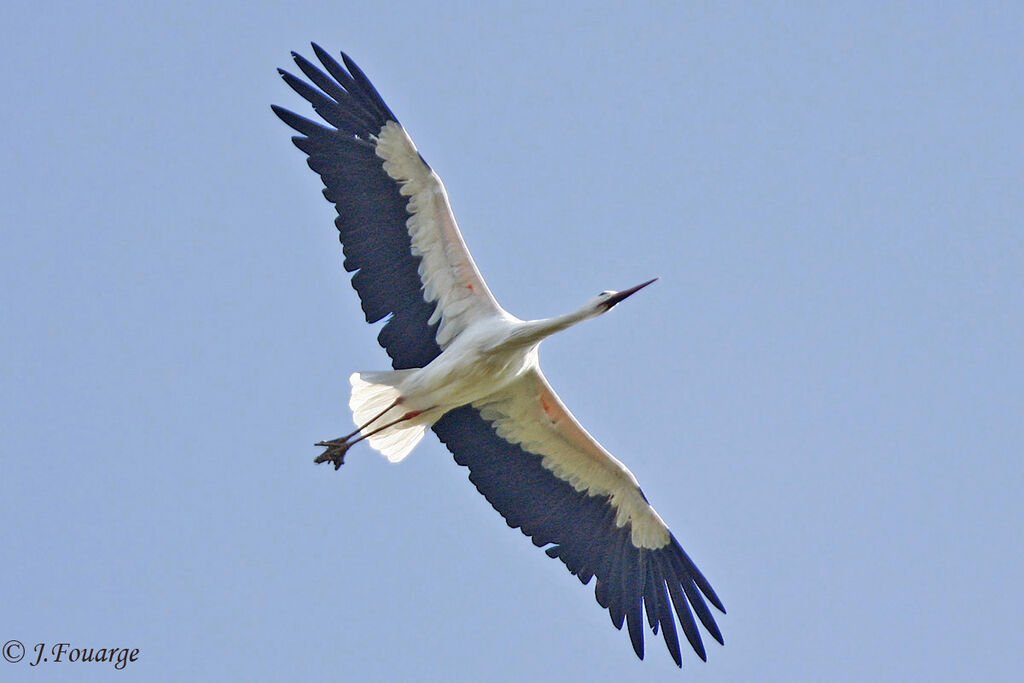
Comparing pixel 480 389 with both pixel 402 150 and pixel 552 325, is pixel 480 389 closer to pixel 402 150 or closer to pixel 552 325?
pixel 552 325

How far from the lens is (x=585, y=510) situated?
1468 cm

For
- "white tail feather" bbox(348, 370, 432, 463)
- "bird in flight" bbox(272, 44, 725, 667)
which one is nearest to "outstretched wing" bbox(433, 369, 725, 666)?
"bird in flight" bbox(272, 44, 725, 667)

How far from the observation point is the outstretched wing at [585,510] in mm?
14391

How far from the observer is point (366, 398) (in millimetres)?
13750

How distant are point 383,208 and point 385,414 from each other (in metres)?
1.76

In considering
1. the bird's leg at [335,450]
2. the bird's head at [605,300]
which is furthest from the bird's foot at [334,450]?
the bird's head at [605,300]

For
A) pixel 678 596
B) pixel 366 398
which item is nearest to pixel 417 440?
pixel 366 398

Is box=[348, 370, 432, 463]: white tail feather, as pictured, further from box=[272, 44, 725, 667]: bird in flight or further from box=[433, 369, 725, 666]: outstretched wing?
box=[433, 369, 725, 666]: outstretched wing

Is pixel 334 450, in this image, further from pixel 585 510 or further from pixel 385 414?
pixel 585 510

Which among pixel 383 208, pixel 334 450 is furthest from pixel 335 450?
pixel 383 208

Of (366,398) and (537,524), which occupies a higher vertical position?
(366,398)

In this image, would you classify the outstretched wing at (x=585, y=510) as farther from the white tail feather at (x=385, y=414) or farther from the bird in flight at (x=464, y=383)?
the white tail feather at (x=385, y=414)

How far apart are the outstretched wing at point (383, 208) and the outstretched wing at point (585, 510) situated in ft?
3.81

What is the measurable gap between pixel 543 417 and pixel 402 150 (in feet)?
8.81
